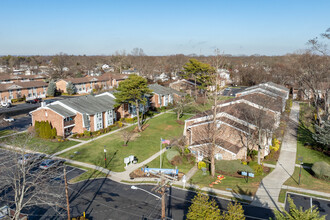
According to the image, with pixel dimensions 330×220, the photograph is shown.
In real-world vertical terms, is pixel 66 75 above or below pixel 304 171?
above

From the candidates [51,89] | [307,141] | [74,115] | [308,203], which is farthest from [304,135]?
[51,89]

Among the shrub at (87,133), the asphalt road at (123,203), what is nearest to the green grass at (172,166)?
the asphalt road at (123,203)

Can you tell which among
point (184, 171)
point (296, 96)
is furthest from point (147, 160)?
point (296, 96)

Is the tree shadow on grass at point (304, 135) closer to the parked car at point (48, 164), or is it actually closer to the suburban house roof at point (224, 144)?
the suburban house roof at point (224, 144)

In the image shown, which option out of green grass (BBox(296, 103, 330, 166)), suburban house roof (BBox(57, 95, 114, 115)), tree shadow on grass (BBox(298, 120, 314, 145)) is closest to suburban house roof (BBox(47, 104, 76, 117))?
suburban house roof (BBox(57, 95, 114, 115))

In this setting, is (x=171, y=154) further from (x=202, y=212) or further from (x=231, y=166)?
(x=202, y=212)

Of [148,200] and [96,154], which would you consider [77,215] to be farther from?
[96,154]
